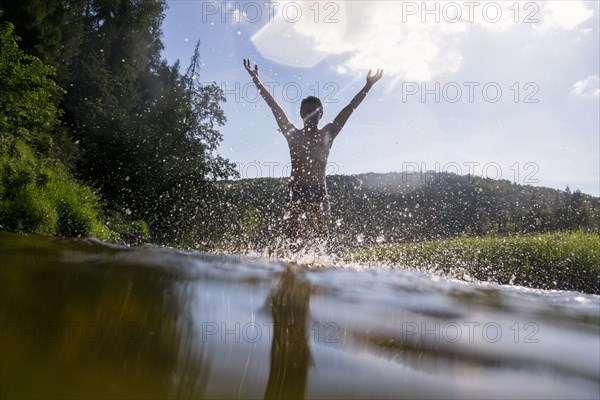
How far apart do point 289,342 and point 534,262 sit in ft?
36.1

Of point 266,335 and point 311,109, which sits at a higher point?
point 311,109

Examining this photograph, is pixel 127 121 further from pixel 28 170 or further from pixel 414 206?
pixel 414 206

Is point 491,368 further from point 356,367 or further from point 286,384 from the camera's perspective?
point 286,384

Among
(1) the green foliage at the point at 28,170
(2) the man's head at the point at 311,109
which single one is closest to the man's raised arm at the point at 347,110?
(2) the man's head at the point at 311,109

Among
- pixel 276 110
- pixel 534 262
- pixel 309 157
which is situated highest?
pixel 276 110

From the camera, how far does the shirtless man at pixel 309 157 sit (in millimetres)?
5301

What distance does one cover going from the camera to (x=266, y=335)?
1.90 metres

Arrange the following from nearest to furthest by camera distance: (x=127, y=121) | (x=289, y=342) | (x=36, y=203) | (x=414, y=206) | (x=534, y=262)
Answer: (x=289, y=342) < (x=36, y=203) < (x=534, y=262) < (x=127, y=121) < (x=414, y=206)

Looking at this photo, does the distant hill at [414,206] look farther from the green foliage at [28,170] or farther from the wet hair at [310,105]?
the wet hair at [310,105]

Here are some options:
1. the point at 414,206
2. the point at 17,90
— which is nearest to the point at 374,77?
the point at 17,90

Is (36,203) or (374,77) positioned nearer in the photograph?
(374,77)

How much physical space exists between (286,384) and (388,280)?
6.22 ft

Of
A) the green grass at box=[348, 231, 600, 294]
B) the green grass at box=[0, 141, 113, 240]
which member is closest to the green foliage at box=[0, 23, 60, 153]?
the green grass at box=[0, 141, 113, 240]

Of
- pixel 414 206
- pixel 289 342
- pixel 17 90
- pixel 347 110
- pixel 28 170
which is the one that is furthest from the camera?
pixel 414 206
